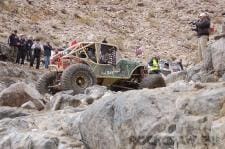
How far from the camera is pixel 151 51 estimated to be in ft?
113

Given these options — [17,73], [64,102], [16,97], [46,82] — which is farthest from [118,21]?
[64,102]

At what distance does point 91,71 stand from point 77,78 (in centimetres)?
48

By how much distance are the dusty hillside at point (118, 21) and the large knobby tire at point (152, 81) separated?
11.5m

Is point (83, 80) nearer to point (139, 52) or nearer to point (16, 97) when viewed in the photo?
point (16, 97)

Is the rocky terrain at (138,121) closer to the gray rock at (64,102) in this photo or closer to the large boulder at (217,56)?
the large boulder at (217,56)

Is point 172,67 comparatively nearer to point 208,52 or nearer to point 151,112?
point 208,52

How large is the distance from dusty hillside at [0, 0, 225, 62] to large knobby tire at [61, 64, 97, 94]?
1176 centimetres

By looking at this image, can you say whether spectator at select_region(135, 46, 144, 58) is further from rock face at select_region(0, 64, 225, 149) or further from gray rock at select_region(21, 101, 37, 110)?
rock face at select_region(0, 64, 225, 149)

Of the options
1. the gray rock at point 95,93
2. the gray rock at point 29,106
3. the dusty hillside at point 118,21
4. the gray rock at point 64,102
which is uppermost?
the dusty hillside at point 118,21

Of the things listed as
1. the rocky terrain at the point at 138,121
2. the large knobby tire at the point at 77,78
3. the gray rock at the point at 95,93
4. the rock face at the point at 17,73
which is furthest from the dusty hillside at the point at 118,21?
the rocky terrain at the point at 138,121

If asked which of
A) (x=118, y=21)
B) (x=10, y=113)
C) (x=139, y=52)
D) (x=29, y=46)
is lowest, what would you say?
(x=10, y=113)

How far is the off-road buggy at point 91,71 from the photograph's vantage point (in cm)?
1672

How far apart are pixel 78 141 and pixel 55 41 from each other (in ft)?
71.0

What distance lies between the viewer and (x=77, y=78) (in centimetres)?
1670
